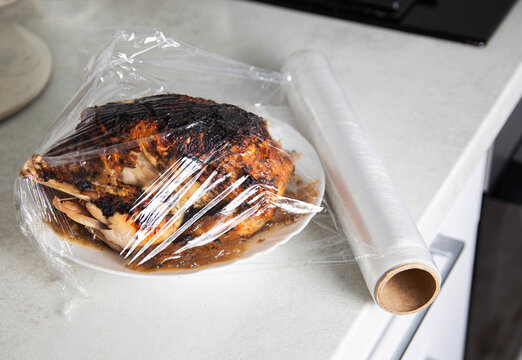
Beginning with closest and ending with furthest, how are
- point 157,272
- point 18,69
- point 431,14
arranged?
point 157,272 → point 18,69 → point 431,14

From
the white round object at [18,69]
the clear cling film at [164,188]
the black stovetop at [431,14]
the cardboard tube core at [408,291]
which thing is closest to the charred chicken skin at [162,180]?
the clear cling film at [164,188]

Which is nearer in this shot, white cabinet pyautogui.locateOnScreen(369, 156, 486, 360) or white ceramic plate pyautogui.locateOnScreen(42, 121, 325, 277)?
white ceramic plate pyautogui.locateOnScreen(42, 121, 325, 277)

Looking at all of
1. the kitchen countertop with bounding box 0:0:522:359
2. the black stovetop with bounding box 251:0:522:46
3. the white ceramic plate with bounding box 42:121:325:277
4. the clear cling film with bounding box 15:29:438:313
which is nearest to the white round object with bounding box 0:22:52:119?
the kitchen countertop with bounding box 0:0:522:359

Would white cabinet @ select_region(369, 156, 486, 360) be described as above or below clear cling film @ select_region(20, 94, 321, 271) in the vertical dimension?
below

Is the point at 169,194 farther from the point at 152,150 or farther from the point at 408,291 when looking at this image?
the point at 408,291

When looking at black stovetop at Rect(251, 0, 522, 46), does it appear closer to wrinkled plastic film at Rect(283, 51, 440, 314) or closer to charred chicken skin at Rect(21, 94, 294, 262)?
wrinkled plastic film at Rect(283, 51, 440, 314)

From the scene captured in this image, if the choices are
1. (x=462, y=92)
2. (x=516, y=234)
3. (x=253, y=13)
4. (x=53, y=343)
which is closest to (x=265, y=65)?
(x=253, y=13)

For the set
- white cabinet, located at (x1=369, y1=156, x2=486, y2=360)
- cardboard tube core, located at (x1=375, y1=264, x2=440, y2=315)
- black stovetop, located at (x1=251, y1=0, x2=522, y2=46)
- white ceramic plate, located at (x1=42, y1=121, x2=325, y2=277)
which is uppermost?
white ceramic plate, located at (x1=42, y1=121, x2=325, y2=277)

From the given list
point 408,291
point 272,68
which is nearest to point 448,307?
point 408,291
